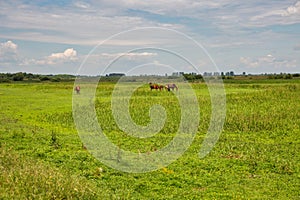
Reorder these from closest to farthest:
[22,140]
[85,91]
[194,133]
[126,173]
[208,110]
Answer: [126,173]
[22,140]
[194,133]
[208,110]
[85,91]

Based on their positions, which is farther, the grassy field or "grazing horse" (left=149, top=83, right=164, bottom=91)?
"grazing horse" (left=149, top=83, right=164, bottom=91)

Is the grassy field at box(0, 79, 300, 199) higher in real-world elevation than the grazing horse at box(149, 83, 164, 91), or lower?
lower

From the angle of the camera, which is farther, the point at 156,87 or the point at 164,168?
the point at 156,87

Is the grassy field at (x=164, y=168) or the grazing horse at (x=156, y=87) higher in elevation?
the grazing horse at (x=156, y=87)

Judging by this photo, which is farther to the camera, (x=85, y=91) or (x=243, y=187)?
(x=85, y=91)

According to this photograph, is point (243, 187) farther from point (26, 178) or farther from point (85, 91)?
point (85, 91)

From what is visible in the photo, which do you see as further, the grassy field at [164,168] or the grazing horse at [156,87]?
the grazing horse at [156,87]

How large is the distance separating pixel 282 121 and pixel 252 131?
2506mm

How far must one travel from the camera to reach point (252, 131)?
14.4 m

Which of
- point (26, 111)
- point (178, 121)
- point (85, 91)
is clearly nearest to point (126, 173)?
point (178, 121)

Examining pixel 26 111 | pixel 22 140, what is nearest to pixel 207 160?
pixel 22 140

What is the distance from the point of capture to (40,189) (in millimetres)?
6832

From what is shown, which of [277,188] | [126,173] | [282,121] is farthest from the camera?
[282,121]

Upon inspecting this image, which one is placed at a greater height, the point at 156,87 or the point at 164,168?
the point at 156,87
